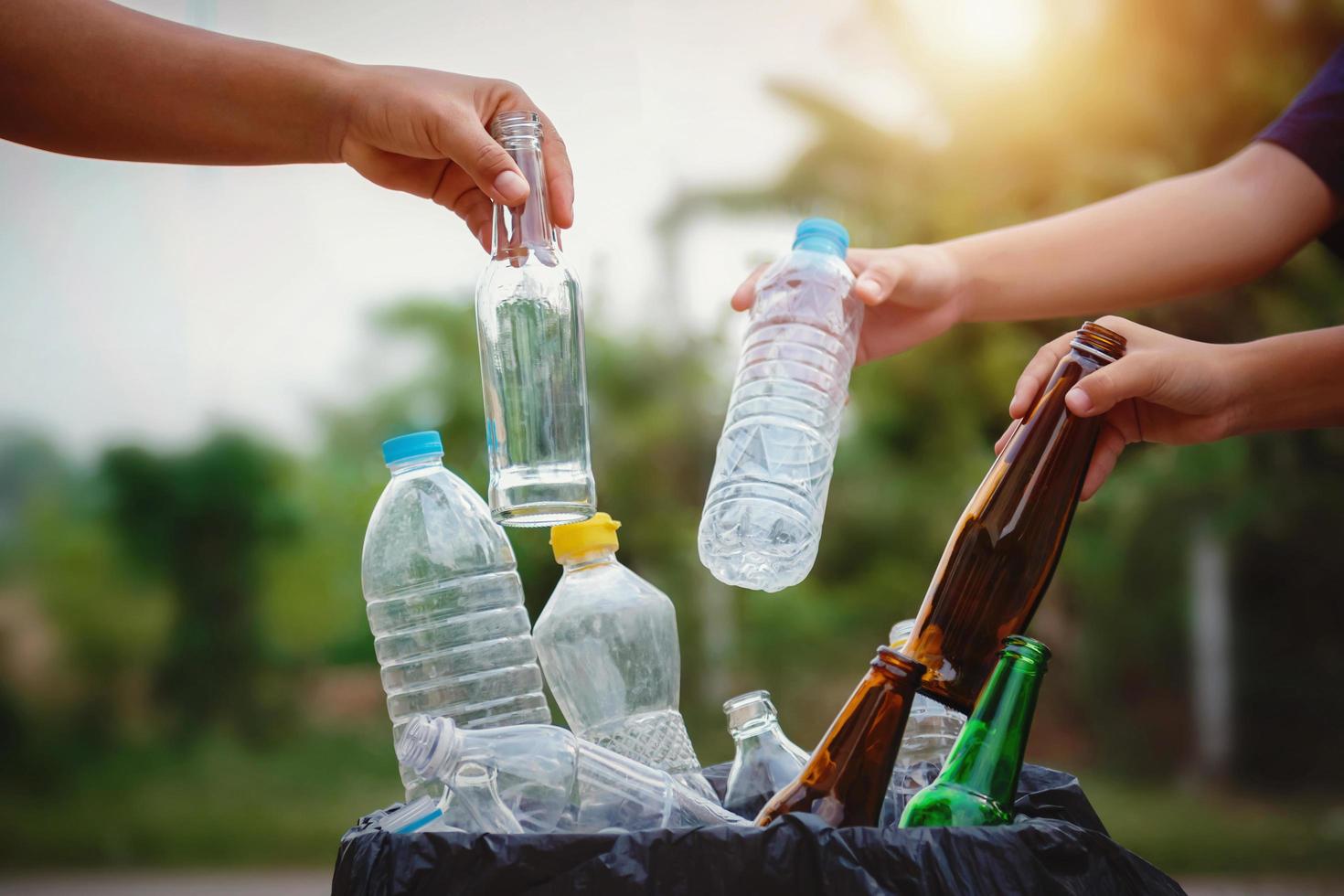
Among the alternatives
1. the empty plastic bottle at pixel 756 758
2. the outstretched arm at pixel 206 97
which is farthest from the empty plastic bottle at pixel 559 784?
the outstretched arm at pixel 206 97

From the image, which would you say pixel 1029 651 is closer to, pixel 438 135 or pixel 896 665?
pixel 896 665

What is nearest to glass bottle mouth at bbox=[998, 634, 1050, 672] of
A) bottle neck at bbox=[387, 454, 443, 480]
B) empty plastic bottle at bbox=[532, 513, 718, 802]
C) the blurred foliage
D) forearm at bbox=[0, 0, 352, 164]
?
empty plastic bottle at bbox=[532, 513, 718, 802]

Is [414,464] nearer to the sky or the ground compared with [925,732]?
nearer to the sky

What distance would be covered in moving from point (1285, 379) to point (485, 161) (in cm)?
87

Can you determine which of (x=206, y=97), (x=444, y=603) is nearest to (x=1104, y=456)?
(x=444, y=603)

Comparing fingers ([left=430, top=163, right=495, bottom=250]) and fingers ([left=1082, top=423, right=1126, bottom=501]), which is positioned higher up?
fingers ([left=430, top=163, right=495, bottom=250])

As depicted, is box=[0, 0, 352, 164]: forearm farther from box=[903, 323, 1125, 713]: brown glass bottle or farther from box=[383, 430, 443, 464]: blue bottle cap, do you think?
box=[903, 323, 1125, 713]: brown glass bottle

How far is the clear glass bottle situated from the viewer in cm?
118

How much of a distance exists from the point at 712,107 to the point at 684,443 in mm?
1713

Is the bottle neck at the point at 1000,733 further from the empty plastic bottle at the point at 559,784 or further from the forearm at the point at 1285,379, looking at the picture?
the forearm at the point at 1285,379

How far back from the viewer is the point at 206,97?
1.21 metres

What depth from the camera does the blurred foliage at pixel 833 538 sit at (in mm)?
5328

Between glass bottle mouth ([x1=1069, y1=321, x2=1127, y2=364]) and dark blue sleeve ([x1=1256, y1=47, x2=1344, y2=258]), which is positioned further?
dark blue sleeve ([x1=1256, y1=47, x2=1344, y2=258])

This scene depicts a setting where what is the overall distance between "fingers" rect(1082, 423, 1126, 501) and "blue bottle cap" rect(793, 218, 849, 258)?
0.36 m
